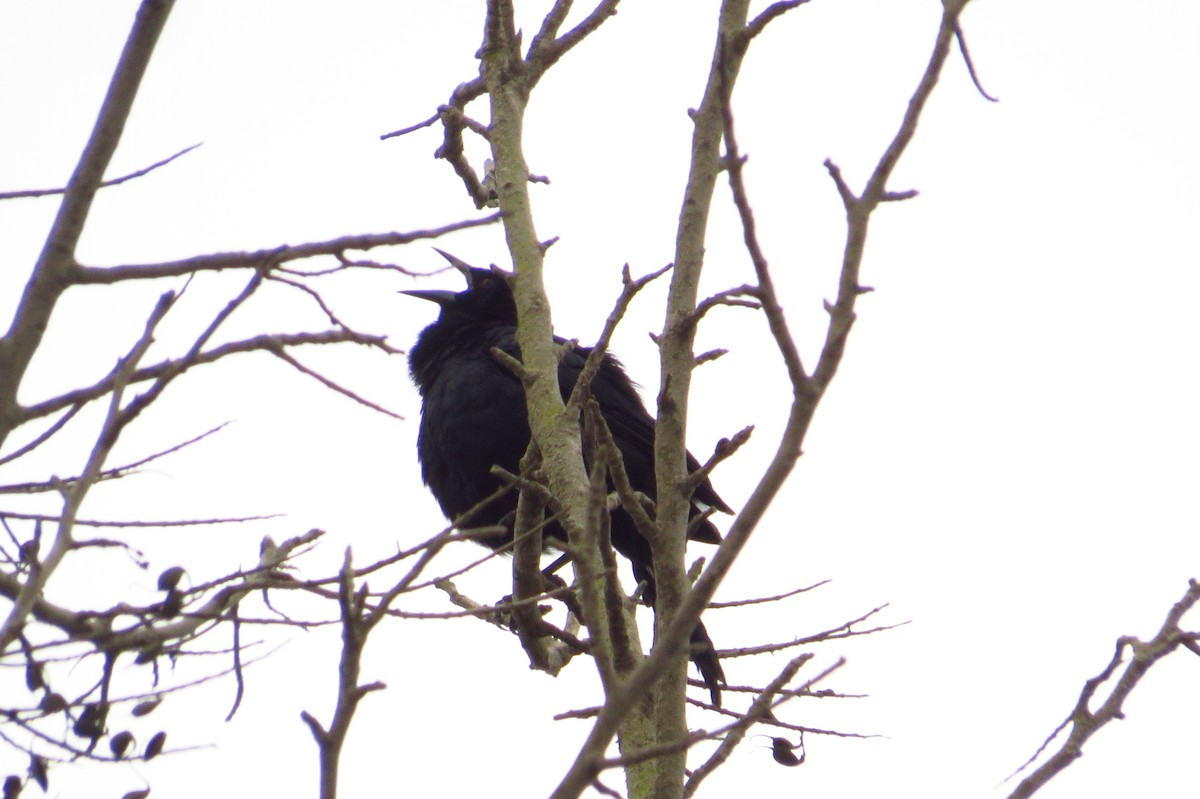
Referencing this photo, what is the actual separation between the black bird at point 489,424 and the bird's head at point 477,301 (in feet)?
0.15

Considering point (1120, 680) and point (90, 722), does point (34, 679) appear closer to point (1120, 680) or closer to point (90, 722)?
point (90, 722)

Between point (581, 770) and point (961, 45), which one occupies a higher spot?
point (961, 45)

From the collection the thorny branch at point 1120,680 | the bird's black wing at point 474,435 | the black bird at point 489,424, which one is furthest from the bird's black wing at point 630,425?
the thorny branch at point 1120,680

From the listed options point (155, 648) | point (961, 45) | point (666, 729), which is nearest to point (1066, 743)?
point (666, 729)

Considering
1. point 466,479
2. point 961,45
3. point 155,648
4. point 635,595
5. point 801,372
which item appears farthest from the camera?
point 466,479

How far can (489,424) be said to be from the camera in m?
5.47

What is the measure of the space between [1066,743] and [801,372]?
97cm

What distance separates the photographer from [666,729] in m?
2.77

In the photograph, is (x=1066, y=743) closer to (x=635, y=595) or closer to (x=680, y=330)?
(x=680, y=330)

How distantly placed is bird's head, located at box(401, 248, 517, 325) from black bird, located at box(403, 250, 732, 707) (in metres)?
0.04

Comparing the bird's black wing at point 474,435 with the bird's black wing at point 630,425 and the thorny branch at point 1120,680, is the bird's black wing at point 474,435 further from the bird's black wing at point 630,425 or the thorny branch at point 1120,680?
the thorny branch at point 1120,680

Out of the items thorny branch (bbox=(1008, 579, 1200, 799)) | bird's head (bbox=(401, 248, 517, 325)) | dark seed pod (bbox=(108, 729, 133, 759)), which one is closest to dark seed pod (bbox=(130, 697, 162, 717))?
dark seed pod (bbox=(108, 729, 133, 759))

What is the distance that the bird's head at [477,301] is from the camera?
6.26 m

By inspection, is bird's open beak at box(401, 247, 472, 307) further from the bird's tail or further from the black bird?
the bird's tail
